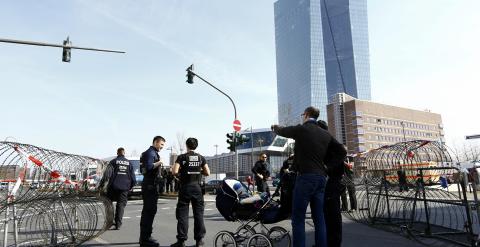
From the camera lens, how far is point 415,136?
13288 centimetres

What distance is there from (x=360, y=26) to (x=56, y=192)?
184 metres

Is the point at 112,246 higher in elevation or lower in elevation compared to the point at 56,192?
lower

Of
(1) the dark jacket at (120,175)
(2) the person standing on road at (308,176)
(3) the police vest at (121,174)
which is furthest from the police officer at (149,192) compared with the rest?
(2) the person standing on road at (308,176)

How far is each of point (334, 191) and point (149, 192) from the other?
305 cm

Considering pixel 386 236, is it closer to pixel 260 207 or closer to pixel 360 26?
pixel 260 207

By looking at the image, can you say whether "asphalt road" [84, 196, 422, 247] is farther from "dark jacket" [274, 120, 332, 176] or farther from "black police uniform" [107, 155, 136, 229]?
"dark jacket" [274, 120, 332, 176]

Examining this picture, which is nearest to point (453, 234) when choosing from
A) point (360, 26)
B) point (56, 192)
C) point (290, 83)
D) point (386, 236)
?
point (386, 236)

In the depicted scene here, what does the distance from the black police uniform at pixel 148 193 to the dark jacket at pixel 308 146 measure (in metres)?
2.51

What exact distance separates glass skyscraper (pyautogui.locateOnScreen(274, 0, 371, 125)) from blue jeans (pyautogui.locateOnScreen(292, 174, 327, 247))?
462 ft

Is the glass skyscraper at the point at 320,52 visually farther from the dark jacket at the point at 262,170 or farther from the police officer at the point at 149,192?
the police officer at the point at 149,192

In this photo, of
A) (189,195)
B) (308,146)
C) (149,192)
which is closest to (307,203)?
(308,146)

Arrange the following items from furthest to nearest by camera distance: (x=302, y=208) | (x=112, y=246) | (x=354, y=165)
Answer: (x=354, y=165), (x=112, y=246), (x=302, y=208)

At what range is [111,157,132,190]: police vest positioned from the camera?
767 centimetres

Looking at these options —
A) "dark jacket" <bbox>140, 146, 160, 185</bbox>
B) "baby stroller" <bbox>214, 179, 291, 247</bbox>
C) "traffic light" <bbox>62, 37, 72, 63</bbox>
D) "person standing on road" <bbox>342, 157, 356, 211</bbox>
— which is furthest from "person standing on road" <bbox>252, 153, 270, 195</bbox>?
"traffic light" <bbox>62, 37, 72, 63</bbox>
